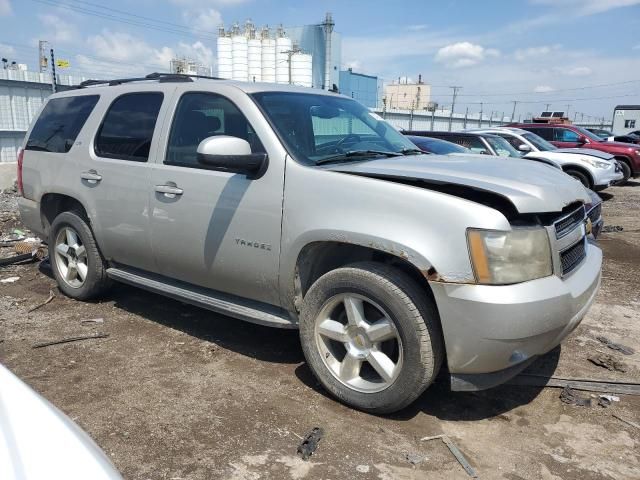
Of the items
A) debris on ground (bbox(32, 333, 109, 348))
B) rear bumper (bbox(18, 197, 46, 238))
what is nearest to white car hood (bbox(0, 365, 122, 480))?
debris on ground (bbox(32, 333, 109, 348))

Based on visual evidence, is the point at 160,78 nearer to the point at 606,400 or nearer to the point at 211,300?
the point at 211,300

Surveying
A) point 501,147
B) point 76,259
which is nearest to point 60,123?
point 76,259

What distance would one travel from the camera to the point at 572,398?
335 centimetres

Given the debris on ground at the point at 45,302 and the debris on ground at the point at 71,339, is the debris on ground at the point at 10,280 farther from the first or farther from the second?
the debris on ground at the point at 71,339

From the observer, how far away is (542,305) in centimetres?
269

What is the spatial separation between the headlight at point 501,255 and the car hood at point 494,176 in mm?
166

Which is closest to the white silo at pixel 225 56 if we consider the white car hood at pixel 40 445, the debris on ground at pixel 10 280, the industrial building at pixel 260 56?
the industrial building at pixel 260 56

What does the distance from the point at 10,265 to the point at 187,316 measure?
2.94 m

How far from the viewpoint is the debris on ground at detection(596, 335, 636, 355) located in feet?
13.6

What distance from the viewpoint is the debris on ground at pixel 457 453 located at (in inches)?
104

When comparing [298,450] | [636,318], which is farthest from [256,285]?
[636,318]

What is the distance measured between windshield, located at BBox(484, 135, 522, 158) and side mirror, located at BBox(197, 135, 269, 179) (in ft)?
→ 29.2

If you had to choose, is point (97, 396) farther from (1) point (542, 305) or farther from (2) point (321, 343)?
(1) point (542, 305)

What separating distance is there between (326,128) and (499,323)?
6.37ft
